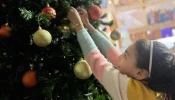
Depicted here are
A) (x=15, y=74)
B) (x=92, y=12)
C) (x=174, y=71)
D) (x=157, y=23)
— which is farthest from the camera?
(x=157, y=23)

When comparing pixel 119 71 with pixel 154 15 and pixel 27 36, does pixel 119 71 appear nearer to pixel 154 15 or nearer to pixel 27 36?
pixel 27 36

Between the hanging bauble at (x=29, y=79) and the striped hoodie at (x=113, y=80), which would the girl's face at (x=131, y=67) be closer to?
the striped hoodie at (x=113, y=80)

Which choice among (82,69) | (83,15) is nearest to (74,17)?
(83,15)

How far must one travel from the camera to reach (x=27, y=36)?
83cm

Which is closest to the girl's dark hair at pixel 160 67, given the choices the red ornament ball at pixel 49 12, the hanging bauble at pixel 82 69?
the hanging bauble at pixel 82 69

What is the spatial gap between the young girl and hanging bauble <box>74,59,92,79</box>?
0.10ft

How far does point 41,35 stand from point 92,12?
28 centimetres

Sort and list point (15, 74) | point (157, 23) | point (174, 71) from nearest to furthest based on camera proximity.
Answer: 1. point (174, 71)
2. point (15, 74)
3. point (157, 23)

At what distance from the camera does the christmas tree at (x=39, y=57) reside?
2.59ft

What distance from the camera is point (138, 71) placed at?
739 millimetres

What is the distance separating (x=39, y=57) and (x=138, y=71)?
0.34 metres

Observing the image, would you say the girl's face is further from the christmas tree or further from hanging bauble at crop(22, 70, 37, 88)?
hanging bauble at crop(22, 70, 37, 88)

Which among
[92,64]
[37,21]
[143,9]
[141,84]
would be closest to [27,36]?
[37,21]

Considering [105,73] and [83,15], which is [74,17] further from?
[105,73]
